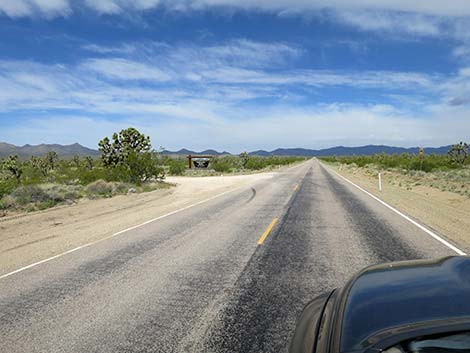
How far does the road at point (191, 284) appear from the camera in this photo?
4.19m

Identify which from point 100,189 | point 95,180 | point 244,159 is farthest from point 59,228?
point 244,159

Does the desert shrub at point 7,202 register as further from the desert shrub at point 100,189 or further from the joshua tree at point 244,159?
the joshua tree at point 244,159

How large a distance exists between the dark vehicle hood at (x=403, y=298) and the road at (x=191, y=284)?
152 cm

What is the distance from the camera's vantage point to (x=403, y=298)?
2.40 metres

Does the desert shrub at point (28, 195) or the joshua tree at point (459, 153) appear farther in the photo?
the joshua tree at point (459, 153)

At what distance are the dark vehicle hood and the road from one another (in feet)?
5.00

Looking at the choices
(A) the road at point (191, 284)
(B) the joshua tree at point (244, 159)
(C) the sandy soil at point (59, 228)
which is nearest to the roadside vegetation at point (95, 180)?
(C) the sandy soil at point (59, 228)

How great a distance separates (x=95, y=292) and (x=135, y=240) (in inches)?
142

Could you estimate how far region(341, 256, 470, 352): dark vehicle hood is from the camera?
2.10 meters

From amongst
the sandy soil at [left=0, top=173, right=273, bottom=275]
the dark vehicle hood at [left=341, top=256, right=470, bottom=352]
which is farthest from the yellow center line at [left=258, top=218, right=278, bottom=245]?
the dark vehicle hood at [left=341, top=256, right=470, bottom=352]

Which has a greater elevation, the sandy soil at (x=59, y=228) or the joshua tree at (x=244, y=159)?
the joshua tree at (x=244, y=159)

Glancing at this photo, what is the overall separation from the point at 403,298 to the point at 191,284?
4.06 meters

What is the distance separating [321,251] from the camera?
305 inches

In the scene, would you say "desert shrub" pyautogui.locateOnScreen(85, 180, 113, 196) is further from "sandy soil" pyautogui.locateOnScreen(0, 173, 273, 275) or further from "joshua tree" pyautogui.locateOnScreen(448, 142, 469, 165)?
"joshua tree" pyautogui.locateOnScreen(448, 142, 469, 165)
